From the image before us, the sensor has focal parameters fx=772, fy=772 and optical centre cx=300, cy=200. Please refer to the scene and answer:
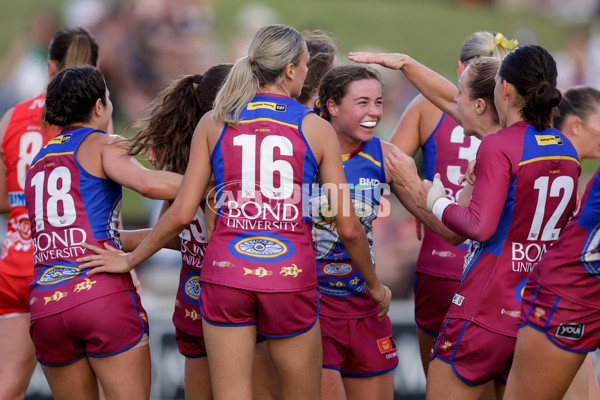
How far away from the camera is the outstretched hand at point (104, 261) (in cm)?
373

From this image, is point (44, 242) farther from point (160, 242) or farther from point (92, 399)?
point (92, 399)

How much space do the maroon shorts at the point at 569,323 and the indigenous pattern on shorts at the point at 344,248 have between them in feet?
4.11

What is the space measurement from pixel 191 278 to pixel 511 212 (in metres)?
1.80

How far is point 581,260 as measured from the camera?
3.18 metres

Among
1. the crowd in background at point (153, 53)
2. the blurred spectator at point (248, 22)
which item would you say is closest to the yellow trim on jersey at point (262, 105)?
the crowd in background at point (153, 53)

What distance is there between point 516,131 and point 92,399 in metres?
2.42

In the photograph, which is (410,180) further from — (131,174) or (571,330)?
(131,174)

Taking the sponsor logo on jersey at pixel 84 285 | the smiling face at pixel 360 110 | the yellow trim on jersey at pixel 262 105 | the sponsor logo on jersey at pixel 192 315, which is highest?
the yellow trim on jersey at pixel 262 105

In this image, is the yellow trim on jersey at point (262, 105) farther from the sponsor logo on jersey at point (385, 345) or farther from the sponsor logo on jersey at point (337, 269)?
the sponsor logo on jersey at point (385, 345)

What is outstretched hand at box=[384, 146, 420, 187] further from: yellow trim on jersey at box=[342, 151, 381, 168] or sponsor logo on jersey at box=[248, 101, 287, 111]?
sponsor logo on jersey at box=[248, 101, 287, 111]

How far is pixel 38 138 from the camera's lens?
4.74m

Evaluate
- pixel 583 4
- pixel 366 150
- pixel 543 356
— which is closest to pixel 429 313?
pixel 366 150

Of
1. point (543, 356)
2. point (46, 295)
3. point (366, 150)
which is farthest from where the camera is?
point (366, 150)

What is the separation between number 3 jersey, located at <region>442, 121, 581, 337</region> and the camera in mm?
3383
